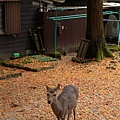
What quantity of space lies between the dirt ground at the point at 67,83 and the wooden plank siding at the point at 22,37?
5.31 ft

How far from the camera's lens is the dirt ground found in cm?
845

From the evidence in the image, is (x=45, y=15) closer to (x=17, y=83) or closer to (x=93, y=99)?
(x=17, y=83)

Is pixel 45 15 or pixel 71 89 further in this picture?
pixel 45 15

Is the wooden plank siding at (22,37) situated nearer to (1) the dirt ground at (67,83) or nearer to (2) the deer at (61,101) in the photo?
(1) the dirt ground at (67,83)

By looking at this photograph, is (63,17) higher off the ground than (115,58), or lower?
higher

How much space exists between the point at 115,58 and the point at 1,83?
5485mm

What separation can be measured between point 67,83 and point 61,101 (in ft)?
13.4

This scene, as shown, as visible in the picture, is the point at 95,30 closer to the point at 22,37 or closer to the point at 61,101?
the point at 22,37

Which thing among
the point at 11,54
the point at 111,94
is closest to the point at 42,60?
the point at 11,54

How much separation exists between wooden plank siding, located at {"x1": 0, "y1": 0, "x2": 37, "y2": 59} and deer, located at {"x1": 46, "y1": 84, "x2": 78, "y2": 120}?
7.22 m

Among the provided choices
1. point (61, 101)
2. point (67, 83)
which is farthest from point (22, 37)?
point (61, 101)

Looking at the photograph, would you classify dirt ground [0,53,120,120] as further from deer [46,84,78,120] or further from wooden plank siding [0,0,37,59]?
wooden plank siding [0,0,37,59]

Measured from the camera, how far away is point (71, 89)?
7.61 meters

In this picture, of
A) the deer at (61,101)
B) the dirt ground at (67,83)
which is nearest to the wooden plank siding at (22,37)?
the dirt ground at (67,83)
